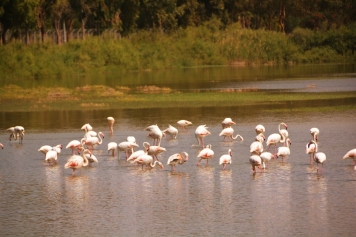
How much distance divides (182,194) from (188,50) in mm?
56475

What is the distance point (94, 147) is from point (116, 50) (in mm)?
42945

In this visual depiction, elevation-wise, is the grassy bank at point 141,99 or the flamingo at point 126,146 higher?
the grassy bank at point 141,99

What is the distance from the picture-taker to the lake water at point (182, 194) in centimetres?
1327

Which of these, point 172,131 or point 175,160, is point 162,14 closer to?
point 172,131

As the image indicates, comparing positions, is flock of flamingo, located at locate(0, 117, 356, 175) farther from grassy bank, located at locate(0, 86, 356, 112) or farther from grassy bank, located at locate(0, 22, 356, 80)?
grassy bank, located at locate(0, 22, 356, 80)

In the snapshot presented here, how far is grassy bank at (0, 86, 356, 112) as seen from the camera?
105 ft

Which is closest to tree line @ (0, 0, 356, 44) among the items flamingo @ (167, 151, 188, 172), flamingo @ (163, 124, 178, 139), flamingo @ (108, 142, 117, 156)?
flamingo @ (163, 124, 178, 139)

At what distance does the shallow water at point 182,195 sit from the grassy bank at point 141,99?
9054mm

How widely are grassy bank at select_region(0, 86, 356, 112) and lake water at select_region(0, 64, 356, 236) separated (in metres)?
8.76

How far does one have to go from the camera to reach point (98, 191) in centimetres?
1614

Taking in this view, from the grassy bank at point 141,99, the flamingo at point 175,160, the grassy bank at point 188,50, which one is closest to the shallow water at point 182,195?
the flamingo at point 175,160

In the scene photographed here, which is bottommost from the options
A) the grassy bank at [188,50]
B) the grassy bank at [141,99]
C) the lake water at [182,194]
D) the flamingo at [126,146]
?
the lake water at [182,194]

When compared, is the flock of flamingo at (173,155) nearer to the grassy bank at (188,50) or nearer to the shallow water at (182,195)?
the shallow water at (182,195)

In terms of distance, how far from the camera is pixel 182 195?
15.5 meters
